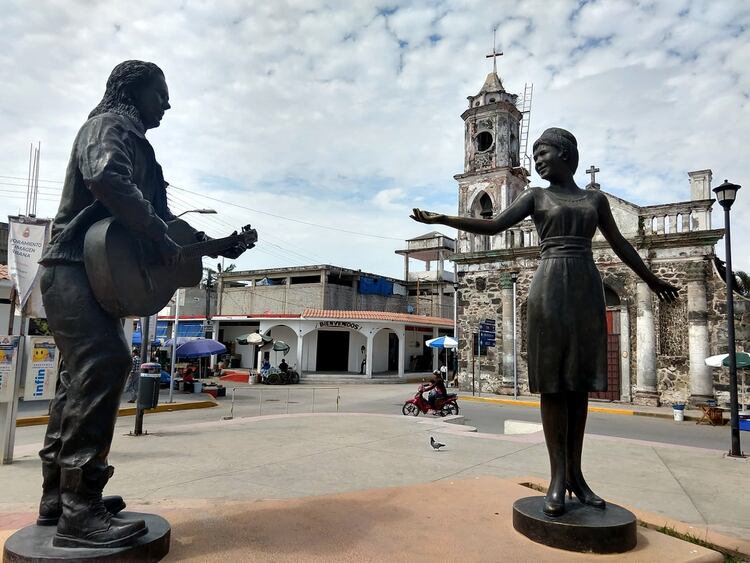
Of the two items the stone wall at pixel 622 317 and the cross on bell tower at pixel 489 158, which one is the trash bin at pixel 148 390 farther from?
the cross on bell tower at pixel 489 158

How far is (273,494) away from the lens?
4879 mm

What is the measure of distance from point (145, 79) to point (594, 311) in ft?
9.78

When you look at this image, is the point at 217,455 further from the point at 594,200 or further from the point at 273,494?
the point at 594,200

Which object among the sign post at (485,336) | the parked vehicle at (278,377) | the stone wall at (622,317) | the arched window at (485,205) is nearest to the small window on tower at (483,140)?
the arched window at (485,205)

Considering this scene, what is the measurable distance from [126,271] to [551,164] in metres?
2.72

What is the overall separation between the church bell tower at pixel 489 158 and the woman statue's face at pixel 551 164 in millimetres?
17368

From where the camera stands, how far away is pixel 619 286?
697 inches

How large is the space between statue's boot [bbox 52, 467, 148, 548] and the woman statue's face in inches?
125

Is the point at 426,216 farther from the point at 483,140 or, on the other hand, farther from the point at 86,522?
the point at 483,140

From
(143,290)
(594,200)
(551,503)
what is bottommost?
(551,503)

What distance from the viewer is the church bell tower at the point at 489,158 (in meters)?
21.0

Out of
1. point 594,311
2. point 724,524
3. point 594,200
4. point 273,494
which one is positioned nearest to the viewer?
point 594,311

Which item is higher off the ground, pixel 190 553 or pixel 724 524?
pixel 190 553

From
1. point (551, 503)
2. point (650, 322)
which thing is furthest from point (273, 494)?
point (650, 322)
